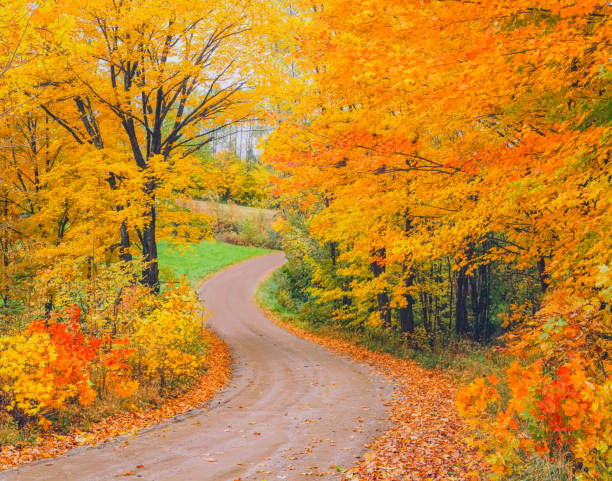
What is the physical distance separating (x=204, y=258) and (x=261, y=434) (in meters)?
36.7

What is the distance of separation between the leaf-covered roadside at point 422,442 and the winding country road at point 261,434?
0.36 meters

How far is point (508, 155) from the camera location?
768cm

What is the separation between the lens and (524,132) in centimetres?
745

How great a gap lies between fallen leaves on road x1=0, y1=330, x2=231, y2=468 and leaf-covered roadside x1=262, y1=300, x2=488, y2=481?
14.9 ft

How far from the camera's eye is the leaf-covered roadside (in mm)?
6273

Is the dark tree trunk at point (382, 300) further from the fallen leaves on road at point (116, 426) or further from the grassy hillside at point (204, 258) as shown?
the grassy hillside at point (204, 258)

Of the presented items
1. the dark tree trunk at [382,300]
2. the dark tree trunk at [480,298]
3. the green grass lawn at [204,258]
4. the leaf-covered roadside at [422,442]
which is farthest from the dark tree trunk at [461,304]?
the green grass lawn at [204,258]

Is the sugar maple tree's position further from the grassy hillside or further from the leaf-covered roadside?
the grassy hillside

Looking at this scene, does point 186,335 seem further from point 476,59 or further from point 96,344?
point 476,59

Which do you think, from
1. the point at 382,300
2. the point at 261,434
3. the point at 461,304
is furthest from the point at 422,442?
the point at 461,304

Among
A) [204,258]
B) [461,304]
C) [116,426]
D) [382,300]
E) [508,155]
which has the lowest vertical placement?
[461,304]

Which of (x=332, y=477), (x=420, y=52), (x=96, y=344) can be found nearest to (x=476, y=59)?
(x=420, y=52)

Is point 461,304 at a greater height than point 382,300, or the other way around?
point 382,300

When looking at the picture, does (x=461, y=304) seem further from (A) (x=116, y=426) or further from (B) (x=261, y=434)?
(A) (x=116, y=426)
